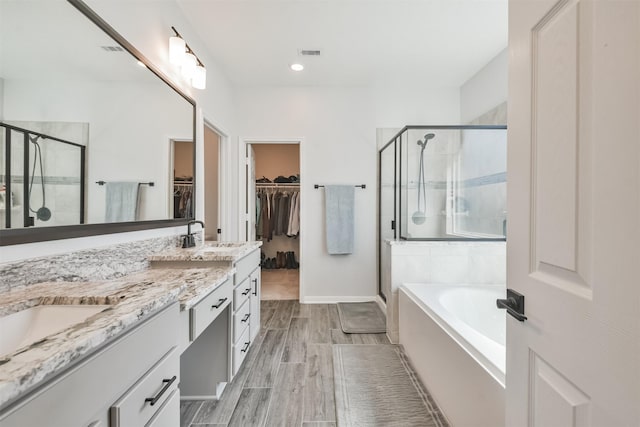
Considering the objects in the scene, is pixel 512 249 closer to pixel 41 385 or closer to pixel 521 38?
pixel 521 38

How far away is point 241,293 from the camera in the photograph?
1.82m

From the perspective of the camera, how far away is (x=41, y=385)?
0.47 metres

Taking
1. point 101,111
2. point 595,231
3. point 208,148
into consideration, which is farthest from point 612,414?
point 208,148

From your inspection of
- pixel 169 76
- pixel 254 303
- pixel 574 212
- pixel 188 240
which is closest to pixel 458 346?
pixel 574 212

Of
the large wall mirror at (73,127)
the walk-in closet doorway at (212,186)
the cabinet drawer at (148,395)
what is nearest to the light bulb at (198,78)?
the large wall mirror at (73,127)

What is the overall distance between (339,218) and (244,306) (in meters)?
1.65

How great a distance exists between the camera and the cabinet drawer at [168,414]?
31.1 inches

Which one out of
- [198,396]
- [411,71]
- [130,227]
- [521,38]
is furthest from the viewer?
[411,71]

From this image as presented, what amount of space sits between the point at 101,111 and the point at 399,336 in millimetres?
2564

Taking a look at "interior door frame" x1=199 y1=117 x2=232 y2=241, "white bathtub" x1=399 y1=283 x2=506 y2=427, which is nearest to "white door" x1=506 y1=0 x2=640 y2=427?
"white bathtub" x1=399 y1=283 x2=506 y2=427

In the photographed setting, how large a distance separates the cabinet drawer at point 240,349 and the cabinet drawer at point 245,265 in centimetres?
42

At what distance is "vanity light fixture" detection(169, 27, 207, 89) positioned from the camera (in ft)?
5.88

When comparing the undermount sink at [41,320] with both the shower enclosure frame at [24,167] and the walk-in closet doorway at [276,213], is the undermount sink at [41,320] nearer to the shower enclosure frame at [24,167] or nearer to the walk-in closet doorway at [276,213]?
the shower enclosure frame at [24,167]

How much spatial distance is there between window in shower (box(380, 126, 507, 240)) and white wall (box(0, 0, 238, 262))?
191 cm
